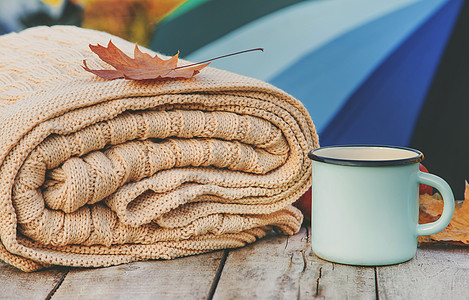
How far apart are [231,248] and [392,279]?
21 cm

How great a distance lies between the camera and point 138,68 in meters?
0.63

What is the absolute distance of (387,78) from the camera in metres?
1.17

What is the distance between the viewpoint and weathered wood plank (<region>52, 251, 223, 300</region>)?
549 mm

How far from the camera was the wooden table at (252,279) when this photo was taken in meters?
0.55

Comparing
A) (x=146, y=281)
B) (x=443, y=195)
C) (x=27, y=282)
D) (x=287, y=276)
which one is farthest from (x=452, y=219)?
(x=27, y=282)

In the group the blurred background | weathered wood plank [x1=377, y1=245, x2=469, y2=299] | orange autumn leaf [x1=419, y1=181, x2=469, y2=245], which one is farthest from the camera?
the blurred background

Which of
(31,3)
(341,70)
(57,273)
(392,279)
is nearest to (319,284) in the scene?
(392,279)

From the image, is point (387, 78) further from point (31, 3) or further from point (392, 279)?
point (31, 3)

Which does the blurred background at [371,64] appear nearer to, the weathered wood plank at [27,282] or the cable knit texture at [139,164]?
the cable knit texture at [139,164]

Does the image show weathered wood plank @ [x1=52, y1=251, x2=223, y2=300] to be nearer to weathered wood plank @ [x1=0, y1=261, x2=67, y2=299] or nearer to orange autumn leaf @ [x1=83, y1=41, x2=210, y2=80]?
weathered wood plank @ [x1=0, y1=261, x2=67, y2=299]

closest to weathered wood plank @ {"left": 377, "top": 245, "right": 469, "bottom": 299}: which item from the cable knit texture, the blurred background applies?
the cable knit texture

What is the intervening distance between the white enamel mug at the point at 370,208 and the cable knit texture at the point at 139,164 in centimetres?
8

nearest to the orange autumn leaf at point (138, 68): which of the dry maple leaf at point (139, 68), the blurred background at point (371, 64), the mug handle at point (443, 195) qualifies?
the dry maple leaf at point (139, 68)

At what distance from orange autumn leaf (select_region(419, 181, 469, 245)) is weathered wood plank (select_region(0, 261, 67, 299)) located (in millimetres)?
452
